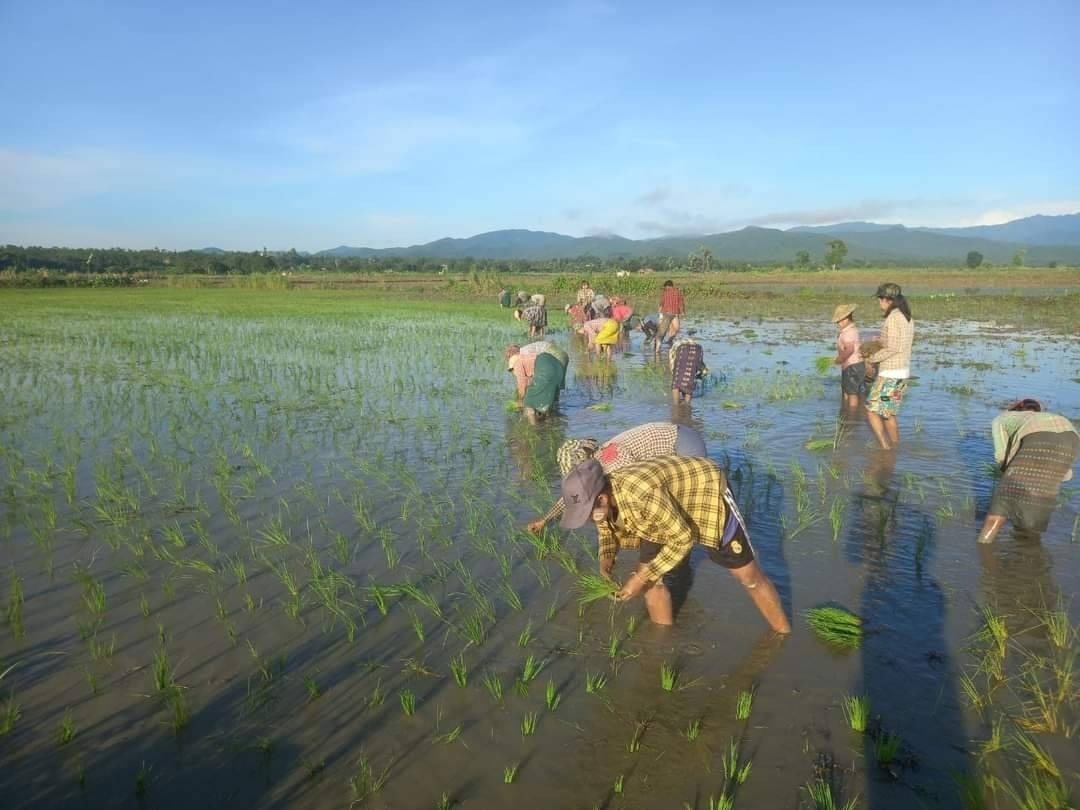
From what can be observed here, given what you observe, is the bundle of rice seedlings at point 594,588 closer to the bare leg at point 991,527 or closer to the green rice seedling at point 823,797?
the green rice seedling at point 823,797

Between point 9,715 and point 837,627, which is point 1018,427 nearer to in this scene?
point 837,627

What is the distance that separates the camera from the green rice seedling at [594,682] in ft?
9.50

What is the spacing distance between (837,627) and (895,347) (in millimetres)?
3253

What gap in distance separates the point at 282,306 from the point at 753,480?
72.1 feet

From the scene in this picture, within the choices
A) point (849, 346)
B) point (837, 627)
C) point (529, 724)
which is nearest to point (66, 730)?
point (529, 724)

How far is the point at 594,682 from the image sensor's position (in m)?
2.95

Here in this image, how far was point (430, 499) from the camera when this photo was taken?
16.7 feet

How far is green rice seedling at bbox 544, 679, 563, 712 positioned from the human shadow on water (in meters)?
1.17

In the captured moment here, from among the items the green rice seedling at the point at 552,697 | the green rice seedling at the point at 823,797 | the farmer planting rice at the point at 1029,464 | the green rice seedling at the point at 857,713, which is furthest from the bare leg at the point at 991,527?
the green rice seedling at the point at 552,697

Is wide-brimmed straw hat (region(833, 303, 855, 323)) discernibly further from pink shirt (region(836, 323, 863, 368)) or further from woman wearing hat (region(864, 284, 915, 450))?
woman wearing hat (region(864, 284, 915, 450))

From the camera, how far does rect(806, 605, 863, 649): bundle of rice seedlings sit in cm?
314

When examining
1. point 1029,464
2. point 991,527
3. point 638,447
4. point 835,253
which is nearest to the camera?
point 638,447

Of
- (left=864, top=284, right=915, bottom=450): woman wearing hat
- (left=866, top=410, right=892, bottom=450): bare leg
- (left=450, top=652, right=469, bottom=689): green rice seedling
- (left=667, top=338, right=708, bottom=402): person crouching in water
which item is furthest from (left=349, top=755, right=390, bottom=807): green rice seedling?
(left=667, top=338, right=708, bottom=402): person crouching in water

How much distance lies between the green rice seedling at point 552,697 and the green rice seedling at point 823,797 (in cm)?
98
